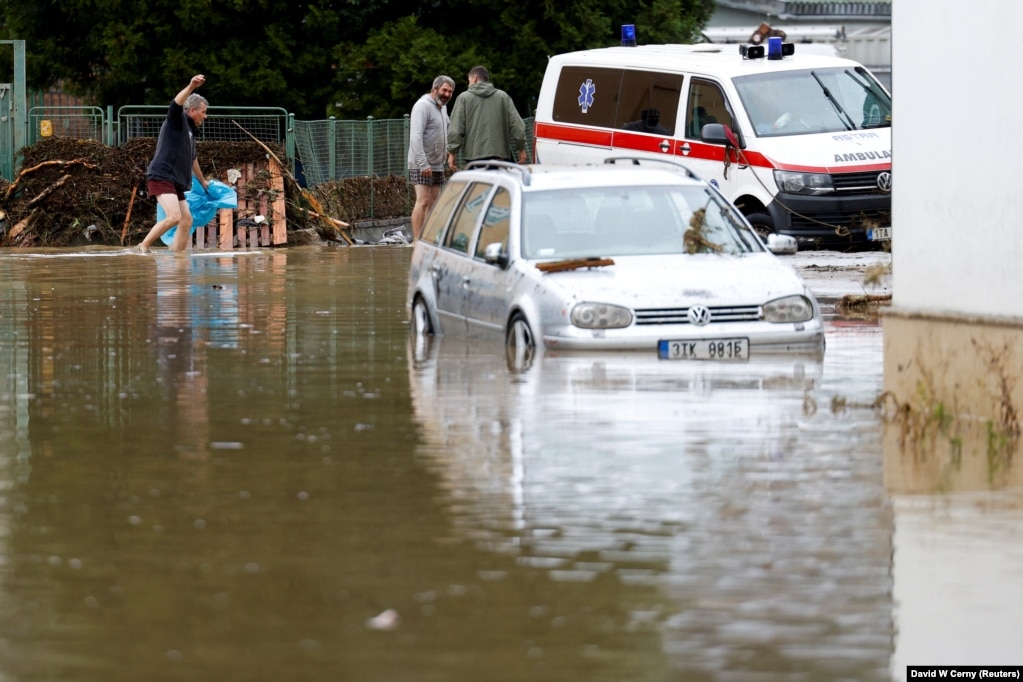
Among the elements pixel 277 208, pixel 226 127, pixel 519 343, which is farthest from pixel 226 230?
pixel 519 343

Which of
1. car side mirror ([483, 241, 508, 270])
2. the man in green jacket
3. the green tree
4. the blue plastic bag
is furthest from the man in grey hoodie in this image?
the green tree

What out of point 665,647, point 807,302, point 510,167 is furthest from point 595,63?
point 665,647

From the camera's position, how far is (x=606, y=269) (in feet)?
39.7

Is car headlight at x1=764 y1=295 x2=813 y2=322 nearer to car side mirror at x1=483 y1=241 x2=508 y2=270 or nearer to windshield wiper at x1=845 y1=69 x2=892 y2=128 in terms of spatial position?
car side mirror at x1=483 y1=241 x2=508 y2=270

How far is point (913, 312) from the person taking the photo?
9.66 metres

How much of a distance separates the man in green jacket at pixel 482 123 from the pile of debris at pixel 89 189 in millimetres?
4562

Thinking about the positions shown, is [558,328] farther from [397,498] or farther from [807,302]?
[397,498]

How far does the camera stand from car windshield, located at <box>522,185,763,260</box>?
12.5 m

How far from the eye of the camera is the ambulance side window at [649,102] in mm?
20734

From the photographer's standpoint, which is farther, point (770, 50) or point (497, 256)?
point (770, 50)

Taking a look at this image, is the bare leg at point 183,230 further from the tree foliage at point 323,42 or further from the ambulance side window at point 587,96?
the tree foliage at point 323,42

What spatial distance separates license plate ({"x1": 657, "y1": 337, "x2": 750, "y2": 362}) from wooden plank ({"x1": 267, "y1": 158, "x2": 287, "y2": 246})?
14676 mm

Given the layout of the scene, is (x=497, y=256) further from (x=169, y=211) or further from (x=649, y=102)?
Result: (x=169, y=211)

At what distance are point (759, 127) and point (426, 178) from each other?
3.85 metres
